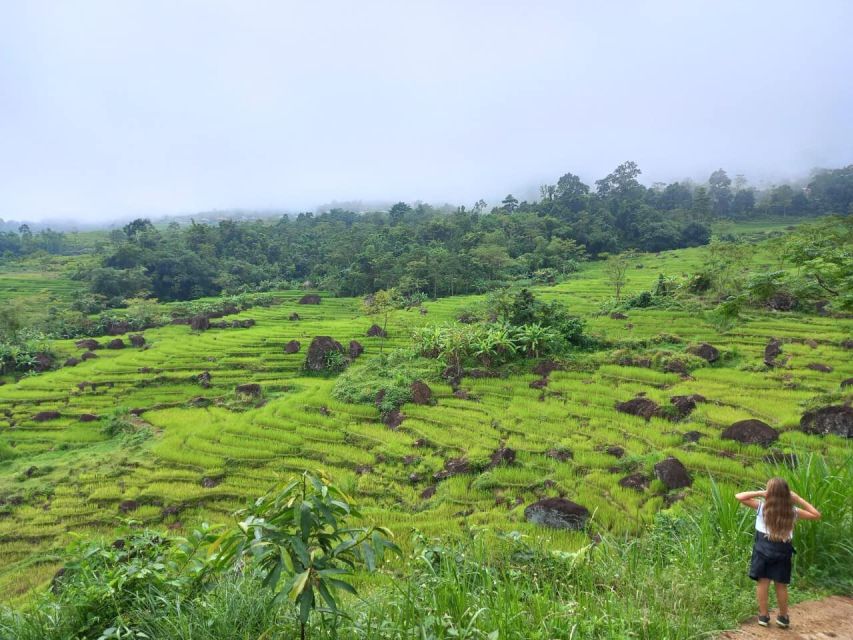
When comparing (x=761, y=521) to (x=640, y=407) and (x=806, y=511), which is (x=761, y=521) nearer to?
(x=806, y=511)

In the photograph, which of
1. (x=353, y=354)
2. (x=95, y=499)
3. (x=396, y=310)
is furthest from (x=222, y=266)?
(x=95, y=499)

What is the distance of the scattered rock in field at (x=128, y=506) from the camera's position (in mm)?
11727

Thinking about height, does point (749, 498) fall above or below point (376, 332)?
above

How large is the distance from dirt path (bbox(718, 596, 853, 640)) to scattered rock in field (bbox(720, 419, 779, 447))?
867cm

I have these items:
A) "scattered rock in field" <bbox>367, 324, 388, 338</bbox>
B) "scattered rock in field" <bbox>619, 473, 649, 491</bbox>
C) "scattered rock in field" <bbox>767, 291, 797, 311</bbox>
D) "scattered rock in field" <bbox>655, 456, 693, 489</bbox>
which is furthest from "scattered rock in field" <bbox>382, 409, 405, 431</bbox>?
"scattered rock in field" <bbox>767, 291, 797, 311</bbox>

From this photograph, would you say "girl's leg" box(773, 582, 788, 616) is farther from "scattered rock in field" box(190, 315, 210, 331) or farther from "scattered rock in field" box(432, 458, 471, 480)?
"scattered rock in field" box(190, 315, 210, 331)

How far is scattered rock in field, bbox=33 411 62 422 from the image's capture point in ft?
61.2

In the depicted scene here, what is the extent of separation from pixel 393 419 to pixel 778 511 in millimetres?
12642

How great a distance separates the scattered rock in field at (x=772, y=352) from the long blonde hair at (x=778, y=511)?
14941 millimetres

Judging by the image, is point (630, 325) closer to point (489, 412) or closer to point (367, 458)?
point (489, 412)

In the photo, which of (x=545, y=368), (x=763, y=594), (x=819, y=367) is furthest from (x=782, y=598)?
(x=819, y=367)

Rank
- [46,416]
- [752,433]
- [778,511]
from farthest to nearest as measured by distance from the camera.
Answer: [46,416] → [752,433] → [778,511]

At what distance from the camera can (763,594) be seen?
3445 millimetres

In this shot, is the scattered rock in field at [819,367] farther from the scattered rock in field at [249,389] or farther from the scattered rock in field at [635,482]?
the scattered rock in field at [249,389]
